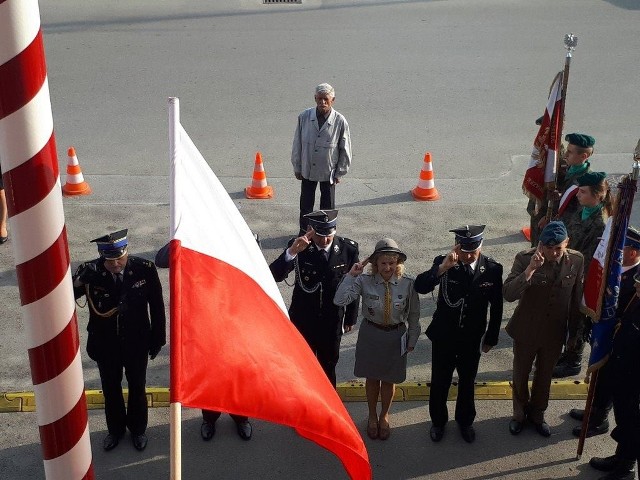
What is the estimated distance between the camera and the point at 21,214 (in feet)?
8.01

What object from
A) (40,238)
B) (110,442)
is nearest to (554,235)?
(110,442)

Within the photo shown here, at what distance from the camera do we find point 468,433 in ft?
20.5

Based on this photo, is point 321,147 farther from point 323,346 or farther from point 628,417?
point 628,417

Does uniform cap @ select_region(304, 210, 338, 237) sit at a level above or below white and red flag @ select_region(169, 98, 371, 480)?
below

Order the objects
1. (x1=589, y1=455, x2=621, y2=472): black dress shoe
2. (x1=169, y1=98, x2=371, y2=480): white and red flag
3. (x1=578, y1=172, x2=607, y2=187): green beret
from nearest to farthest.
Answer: (x1=169, y1=98, x2=371, y2=480): white and red flag < (x1=589, y1=455, x2=621, y2=472): black dress shoe < (x1=578, y1=172, x2=607, y2=187): green beret

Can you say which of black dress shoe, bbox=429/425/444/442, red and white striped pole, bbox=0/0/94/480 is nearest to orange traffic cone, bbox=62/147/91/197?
black dress shoe, bbox=429/425/444/442

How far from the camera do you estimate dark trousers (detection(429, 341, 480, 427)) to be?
19.9ft

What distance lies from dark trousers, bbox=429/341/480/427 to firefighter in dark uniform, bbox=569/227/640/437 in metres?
0.84

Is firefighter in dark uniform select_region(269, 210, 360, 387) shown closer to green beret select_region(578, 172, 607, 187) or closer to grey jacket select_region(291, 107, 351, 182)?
green beret select_region(578, 172, 607, 187)

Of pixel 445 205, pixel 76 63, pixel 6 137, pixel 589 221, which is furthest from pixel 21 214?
pixel 76 63

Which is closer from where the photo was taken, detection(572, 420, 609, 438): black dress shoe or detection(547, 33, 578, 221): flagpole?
detection(572, 420, 609, 438): black dress shoe

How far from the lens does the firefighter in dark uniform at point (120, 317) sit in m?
5.66

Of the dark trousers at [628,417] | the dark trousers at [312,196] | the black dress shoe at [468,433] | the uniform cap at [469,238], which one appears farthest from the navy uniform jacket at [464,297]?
the dark trousers at [312,196]

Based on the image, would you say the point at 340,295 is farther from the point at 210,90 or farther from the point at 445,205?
the point at 210,90
